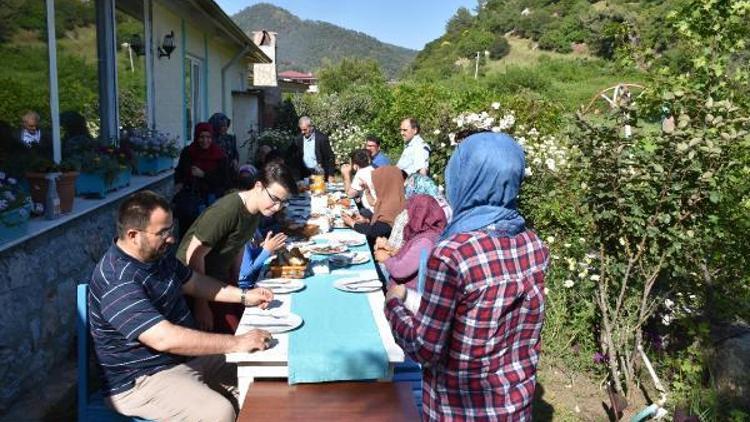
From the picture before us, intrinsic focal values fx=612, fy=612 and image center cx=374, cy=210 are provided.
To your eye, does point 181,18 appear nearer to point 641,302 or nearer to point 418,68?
point 641,302

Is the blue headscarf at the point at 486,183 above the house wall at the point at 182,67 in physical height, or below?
below

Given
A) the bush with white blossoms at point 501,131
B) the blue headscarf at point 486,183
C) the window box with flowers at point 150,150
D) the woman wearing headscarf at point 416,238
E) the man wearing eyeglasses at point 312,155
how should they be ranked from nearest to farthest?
1. the blue headscarf at point 486,183
2. the woman wearing headscarf at point 416,238
3. the bush with white blossoms at point 501,131
4. the window box with flowers at point 150,150
5. the man wearing eyeglasses at point 312,155

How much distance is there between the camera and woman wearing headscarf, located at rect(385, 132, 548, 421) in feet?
5.49

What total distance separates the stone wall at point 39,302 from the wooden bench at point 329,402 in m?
1.73

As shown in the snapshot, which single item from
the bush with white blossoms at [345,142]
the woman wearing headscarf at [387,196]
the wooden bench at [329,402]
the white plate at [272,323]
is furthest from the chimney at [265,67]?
the wooden bench at [329,402]

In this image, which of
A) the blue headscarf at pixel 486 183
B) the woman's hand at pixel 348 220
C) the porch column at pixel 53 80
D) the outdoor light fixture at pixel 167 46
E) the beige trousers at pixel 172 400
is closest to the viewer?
the blue headscarf at pixel 486 183

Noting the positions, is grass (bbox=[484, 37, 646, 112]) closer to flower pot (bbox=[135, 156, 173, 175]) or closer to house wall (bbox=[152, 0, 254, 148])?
house wall (bbox=[152, 0, 254, 148])

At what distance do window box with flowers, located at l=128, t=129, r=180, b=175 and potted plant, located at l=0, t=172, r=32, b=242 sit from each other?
2.96 metres

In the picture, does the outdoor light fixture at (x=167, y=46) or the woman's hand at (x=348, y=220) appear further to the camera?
the outdoor light fixture at (x=167, y=46)

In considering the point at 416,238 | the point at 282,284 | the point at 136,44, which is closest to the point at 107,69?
the point at 136,44

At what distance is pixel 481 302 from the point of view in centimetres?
170

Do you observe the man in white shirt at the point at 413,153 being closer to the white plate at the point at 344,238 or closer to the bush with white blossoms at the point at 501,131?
the bush with white blossoms at the point at 501,131

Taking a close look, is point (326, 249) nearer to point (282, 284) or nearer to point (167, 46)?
point (282, 284)

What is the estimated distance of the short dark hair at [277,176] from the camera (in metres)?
3.21
